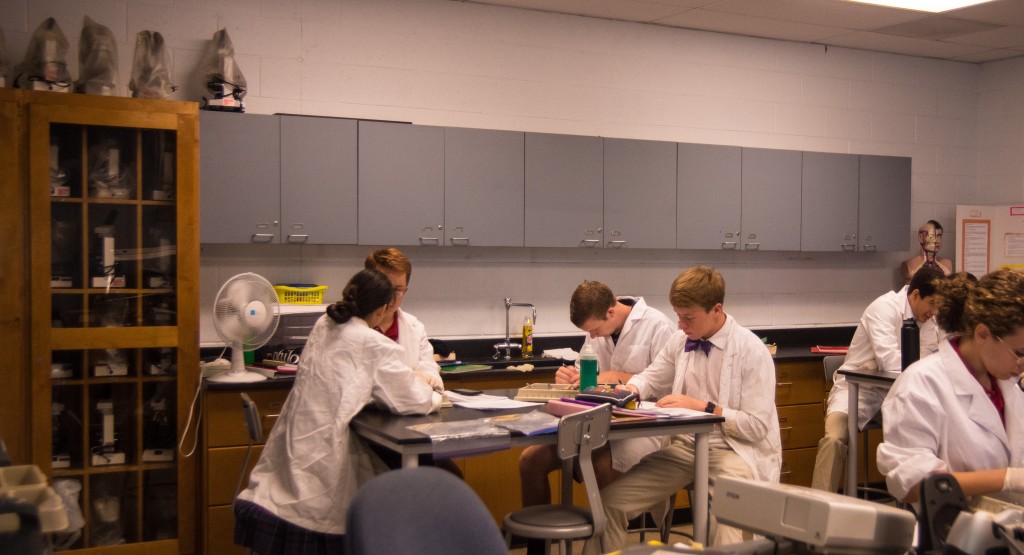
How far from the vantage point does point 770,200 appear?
18.7 ft

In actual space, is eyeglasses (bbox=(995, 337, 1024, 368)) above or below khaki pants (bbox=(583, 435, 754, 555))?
above

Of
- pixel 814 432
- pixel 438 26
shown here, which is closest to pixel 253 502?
pixel 438 26

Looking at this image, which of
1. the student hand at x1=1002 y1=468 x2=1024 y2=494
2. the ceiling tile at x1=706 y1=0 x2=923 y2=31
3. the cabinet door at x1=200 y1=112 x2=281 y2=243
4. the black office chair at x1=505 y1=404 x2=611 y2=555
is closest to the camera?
the student hand at x1=1002 y1=468 x2=1024 y2=494

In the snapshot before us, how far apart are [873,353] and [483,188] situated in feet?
7.34

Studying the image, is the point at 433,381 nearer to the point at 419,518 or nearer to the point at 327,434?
the point at 327,434

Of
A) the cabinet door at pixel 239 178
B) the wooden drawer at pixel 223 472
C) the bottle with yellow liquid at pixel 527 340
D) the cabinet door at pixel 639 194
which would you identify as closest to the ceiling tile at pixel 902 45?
the cabinet door at pixel 639 194

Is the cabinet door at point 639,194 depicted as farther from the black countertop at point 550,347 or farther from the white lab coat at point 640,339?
the white lab coat at point 640,339

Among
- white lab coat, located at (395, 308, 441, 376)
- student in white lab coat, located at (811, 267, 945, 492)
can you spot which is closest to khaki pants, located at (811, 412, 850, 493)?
student in white lab coat, located at (811, 267, 945, 492)

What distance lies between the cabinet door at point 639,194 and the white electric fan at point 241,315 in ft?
6.52

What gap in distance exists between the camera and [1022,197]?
660 cm

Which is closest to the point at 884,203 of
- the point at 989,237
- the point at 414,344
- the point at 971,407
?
the point at 989,237

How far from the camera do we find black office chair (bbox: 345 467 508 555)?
189 cm

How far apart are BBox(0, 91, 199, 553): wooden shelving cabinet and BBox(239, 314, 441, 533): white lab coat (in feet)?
4.40

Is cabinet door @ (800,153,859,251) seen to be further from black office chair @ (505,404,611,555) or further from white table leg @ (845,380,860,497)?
black office chair @ (505,404,611,555)
